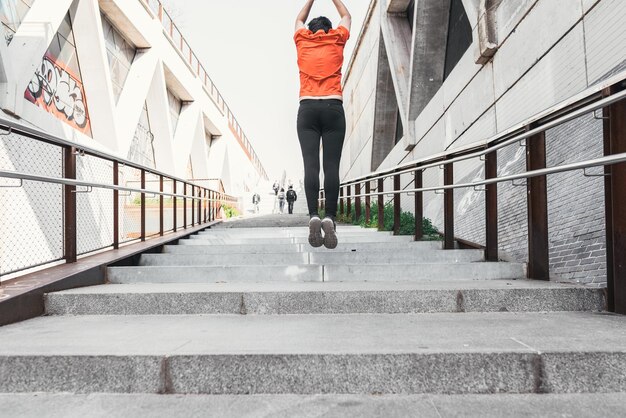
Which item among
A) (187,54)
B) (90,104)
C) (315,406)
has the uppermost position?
(187,54)

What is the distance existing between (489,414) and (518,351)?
0.36 meters

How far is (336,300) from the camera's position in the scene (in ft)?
9.65

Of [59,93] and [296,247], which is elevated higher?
[59,93]

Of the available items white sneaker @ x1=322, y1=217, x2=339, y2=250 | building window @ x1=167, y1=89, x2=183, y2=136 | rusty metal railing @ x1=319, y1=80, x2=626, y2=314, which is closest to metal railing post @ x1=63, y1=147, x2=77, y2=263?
white sneaker @ x1=322, y1=217, x2=339, y2=250

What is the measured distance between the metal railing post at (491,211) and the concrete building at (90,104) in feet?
12.8

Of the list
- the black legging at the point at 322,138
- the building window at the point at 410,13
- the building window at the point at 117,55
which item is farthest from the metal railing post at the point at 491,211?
the building window at the point at 117,55

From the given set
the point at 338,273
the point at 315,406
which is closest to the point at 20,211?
the point at 338,273

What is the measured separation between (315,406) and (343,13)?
3.26m

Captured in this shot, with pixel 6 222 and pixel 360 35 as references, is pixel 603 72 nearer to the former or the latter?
pixel 6 222

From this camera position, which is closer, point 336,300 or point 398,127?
A: point 336,300

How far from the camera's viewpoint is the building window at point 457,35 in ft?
30.8

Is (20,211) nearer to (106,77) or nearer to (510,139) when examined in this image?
(106,77)

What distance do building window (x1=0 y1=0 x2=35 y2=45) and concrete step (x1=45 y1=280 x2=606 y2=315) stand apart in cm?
938

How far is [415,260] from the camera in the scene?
440cm
